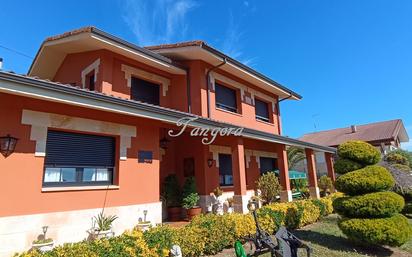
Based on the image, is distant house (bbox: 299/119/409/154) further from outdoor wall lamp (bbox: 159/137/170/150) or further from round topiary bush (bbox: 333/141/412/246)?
outdoor wall lamp (bbox: 159/137/170/150)

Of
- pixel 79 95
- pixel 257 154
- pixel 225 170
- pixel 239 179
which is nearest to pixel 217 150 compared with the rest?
pixel 225 170

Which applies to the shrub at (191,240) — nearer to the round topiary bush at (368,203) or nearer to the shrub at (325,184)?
the round topiary bush at (368,203)

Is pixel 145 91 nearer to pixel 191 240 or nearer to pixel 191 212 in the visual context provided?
pixel 191 212

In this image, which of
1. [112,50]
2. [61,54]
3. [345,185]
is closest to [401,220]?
[345,185]

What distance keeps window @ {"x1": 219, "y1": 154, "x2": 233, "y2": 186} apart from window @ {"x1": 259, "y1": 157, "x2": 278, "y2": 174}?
3.31 m

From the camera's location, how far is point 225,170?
13992 millimetres

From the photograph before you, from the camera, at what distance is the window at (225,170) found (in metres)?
13.7

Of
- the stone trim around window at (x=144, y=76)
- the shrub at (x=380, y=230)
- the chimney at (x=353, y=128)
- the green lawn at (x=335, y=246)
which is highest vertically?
the chimney at (x=353, y=128)

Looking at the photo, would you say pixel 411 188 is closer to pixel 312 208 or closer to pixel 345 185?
pixel 312 208

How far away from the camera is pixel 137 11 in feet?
41.9

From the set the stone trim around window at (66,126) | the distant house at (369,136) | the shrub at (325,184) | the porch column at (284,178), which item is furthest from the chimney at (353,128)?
the stone trim around window at (66,126)

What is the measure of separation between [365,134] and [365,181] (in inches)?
1086

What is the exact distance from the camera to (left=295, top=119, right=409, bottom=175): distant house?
99.1 ft

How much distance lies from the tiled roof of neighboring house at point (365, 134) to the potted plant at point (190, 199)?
88.4 feet
